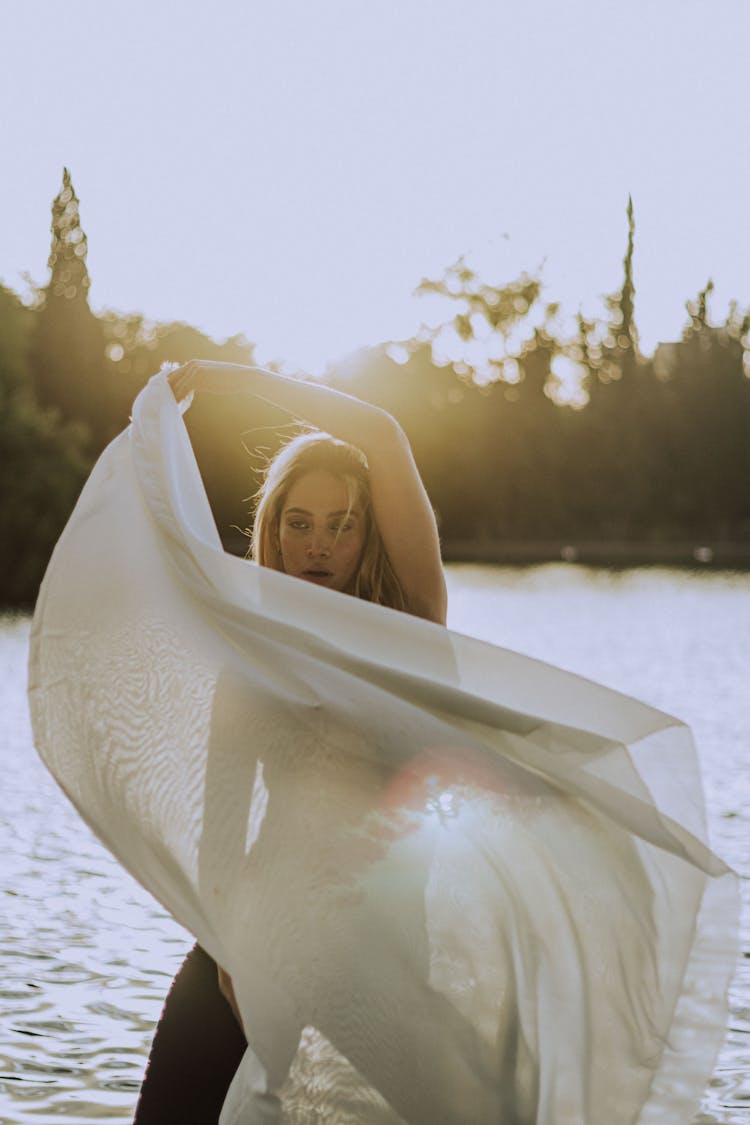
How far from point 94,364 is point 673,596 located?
23966mm

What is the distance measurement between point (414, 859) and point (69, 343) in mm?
55954

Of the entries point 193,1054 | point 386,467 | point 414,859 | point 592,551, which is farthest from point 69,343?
point 414,859

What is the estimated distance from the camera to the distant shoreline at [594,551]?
6994 centimetres

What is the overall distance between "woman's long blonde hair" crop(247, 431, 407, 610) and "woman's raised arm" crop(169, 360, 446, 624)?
25 mm

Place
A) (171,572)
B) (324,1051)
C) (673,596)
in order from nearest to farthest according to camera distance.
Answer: (324,1051) → (171,572) → (673,596)

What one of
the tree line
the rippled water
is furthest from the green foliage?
the tree line

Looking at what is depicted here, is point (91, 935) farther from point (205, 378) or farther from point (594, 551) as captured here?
point (594, 551)

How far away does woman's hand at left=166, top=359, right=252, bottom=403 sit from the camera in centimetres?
311

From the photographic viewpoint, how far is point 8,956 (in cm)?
705

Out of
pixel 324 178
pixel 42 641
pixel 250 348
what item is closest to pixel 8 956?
pixel 42 641

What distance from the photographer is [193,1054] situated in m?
2.90

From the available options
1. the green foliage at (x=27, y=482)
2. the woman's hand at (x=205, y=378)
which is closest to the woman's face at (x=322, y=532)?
the woman's hand at (x=205, y=378)

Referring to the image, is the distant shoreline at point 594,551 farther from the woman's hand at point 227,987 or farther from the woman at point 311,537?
the woman's hand at point 227,987

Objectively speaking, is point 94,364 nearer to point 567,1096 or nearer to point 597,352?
point 597,352
